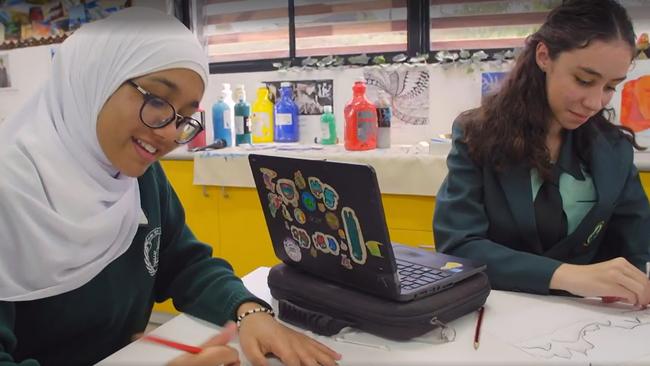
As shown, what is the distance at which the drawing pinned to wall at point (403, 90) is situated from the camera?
2330 mm

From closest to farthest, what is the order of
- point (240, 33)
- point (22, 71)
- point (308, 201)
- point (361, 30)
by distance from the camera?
point (308, 201), point (361, 30), point (240, 33), point (22, 71)

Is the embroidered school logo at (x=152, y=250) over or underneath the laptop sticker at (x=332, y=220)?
A: underneath

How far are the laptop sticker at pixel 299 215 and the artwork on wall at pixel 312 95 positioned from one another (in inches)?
67.3

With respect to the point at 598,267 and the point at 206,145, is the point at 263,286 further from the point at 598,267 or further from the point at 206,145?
the point at 206,145

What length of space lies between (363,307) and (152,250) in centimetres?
41

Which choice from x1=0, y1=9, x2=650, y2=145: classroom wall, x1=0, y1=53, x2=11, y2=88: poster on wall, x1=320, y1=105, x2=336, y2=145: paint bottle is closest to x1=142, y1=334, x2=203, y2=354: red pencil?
x1=0, y1=9, x2=650, y2=145: classroom wall

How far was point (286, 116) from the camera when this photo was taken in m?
2.50

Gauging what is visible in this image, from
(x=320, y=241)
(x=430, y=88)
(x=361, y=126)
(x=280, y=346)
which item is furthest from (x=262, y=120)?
(x=280, y=346)

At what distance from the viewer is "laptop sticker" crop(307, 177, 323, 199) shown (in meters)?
0.74

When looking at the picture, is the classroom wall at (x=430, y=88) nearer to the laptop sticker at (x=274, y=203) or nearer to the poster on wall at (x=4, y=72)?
the poster on wall at (x=4, y=72)

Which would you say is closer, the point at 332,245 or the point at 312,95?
the point at 332,245

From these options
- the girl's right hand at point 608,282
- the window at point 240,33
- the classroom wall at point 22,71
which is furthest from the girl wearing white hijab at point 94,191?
the classroom wall at point 22,71

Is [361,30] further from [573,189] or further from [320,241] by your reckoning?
[320,241]

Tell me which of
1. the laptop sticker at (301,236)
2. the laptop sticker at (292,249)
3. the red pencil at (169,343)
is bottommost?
the red pencil at (169,343)
